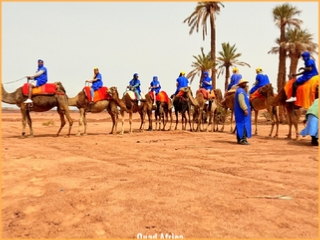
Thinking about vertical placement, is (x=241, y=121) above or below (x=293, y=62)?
below

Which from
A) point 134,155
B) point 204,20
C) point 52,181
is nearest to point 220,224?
point 52,181

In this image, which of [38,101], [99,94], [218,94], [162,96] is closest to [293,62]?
[218,94]

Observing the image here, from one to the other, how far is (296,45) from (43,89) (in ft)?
88.7

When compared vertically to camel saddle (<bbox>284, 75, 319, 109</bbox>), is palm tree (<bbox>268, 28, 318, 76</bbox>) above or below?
above

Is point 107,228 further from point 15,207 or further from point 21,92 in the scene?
point 21,92

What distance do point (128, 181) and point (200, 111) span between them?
12.3m

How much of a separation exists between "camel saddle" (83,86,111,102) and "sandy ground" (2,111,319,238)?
6.87 meters

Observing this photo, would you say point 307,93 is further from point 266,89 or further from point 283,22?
point 283,22

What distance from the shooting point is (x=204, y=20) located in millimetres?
31859

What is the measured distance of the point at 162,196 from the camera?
4980 millimetres

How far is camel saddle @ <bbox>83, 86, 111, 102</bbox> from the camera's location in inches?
577

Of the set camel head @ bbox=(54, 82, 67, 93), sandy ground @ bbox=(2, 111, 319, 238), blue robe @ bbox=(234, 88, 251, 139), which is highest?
camel head @ bbox=(54, 82, 67, 93)

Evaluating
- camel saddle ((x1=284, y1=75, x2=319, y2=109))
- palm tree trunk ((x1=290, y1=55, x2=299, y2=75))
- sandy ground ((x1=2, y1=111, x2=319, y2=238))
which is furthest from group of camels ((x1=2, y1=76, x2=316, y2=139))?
palm tree trunk ((x1=290, y1=55, x2=299, y2=75))

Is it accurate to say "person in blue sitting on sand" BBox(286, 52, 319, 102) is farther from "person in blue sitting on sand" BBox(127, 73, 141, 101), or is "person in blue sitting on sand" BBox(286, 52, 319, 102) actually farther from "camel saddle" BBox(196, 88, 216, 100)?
"person in blue sitting on sand" BBox(127, 73, 141, 101)
